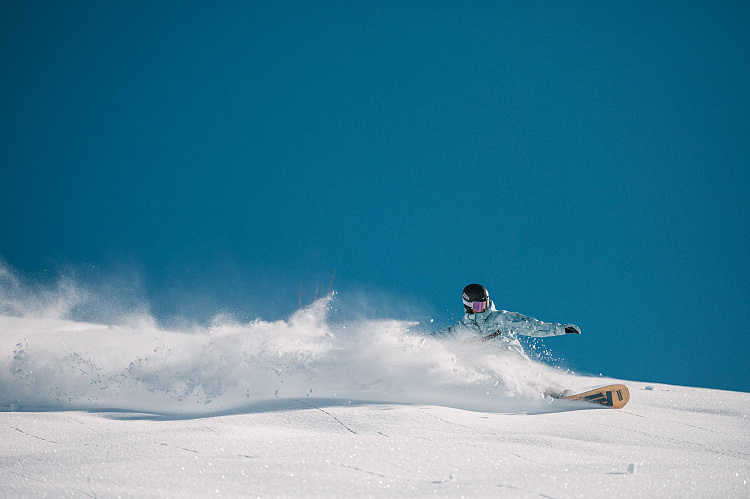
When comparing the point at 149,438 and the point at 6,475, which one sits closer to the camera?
the point at 6,475

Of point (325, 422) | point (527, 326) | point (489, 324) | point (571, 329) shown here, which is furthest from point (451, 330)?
point (325, 422)

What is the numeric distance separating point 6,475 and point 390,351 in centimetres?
330

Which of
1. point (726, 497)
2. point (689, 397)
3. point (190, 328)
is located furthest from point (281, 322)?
point (689, 397)

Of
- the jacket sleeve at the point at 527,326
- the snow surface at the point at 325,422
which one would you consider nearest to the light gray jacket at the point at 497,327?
the jacket sleeve at the point at 527,326

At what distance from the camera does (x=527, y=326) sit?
5.07 m

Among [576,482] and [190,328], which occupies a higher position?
[190,328]

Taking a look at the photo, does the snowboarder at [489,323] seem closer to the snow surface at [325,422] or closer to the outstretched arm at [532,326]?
the outstretched arm at [532,326]

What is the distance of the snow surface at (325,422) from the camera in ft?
7.25

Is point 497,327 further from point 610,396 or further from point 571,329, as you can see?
point 610,396

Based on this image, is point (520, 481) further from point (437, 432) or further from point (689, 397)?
point (689, 397)

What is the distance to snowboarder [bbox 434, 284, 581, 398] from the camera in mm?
5074

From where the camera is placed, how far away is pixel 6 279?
8.13 m

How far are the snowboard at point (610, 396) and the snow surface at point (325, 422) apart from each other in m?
0.12

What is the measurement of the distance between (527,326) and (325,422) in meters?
2.63
